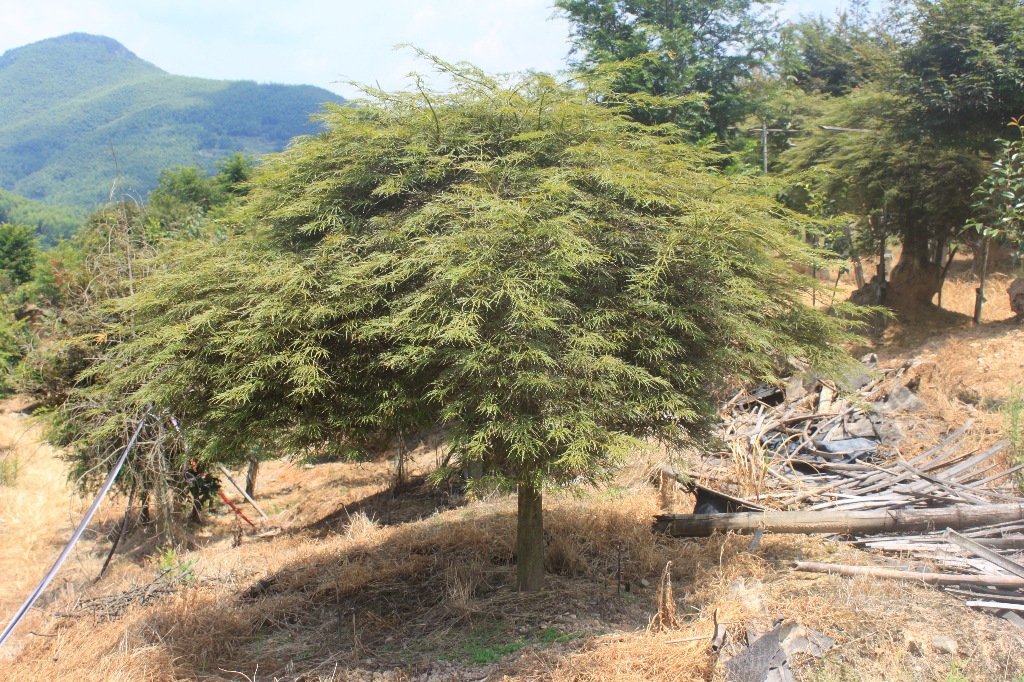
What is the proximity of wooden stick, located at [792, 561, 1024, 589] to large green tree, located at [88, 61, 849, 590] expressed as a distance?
168cm

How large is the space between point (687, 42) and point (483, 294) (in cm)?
1365

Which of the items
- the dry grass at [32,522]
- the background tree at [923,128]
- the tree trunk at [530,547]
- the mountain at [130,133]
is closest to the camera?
the tree trunk at [530,547]

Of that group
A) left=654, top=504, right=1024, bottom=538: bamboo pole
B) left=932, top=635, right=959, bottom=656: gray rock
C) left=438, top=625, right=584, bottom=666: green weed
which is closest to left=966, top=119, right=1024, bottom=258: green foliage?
left=654, top=504, right=1024, bottom=538: bamboo pole

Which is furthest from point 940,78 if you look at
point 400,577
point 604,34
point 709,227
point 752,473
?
point 400,577

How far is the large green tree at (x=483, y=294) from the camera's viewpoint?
436 centimetres

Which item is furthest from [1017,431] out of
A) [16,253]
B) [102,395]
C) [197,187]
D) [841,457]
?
[16,253]

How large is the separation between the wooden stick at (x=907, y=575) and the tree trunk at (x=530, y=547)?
86.3 inches

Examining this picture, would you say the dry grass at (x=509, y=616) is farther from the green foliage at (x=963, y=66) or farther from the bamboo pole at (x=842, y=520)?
the green foliage at (x=963, y=66)

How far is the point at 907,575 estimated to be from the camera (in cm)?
548

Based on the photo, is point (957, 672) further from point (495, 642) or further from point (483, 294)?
point (483, 294)

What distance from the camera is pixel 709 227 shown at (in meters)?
4.75

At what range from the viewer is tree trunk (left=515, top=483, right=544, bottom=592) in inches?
231

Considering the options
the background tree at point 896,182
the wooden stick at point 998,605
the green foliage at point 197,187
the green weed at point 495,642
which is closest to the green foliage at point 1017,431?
the wooden stick at point 998,605

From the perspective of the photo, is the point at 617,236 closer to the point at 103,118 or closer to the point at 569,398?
the point at 569,398
